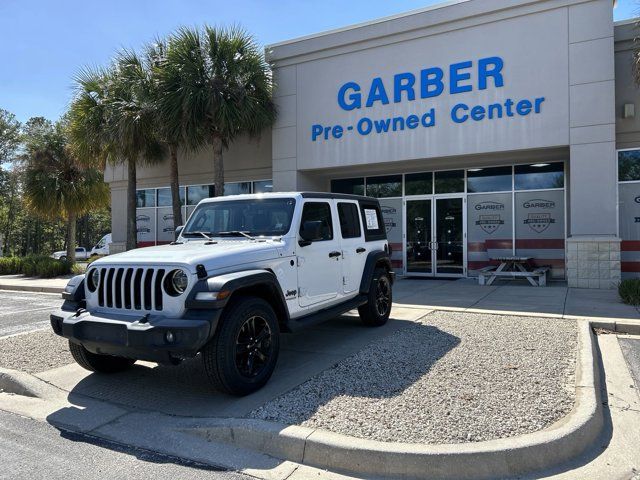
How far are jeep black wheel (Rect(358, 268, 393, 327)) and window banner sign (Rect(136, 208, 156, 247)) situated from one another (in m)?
14.4

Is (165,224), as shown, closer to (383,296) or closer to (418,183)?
(418,183)

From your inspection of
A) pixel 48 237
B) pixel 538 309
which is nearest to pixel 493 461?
pixel 538 309

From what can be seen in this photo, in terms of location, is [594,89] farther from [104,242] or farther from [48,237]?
[48,237]

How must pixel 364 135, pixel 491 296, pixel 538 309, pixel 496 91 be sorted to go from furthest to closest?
pixel 364 135 → pixel 496 91 → pixel 491 296 → pixel 538 309

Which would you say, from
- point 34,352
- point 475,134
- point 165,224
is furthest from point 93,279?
point 165,224

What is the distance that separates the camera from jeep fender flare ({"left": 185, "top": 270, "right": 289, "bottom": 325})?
427 centimetres

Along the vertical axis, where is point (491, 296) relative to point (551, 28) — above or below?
below

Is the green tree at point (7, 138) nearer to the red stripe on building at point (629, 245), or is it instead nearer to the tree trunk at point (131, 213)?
the tree trunk at point (131, 213)

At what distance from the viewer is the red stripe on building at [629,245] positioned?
12391 mm

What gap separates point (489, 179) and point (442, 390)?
436 inches

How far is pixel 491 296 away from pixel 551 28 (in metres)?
6.66

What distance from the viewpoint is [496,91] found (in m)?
12.6

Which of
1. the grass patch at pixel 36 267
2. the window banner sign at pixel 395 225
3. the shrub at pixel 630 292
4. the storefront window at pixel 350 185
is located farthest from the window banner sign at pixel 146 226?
the shrub at pixel 630 292

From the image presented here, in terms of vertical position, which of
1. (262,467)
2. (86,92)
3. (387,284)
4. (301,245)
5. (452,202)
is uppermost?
(86,92)
